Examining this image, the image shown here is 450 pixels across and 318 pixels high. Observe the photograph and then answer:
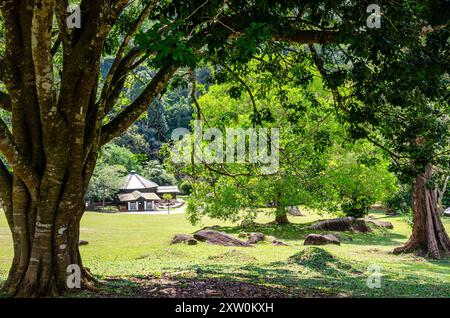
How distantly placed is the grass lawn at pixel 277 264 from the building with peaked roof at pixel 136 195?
2892 cm

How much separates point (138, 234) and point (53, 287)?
68.0 feet

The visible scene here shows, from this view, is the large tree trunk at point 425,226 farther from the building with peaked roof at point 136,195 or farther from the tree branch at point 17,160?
the building with peaked roof at point 136,195

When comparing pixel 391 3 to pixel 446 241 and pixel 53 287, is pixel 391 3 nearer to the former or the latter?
pixel 53 287

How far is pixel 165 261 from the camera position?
49.3 ft

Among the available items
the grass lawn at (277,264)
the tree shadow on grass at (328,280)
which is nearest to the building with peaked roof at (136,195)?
the grass lawn at (277,264)

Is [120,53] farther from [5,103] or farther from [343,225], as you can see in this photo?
[343,225]

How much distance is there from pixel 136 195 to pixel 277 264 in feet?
149

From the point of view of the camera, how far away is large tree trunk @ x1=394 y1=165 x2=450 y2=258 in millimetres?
19286

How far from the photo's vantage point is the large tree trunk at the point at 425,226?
19.3 metres

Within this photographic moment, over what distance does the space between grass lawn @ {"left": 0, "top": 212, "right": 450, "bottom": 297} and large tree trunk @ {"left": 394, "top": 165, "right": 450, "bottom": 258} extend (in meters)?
0.90

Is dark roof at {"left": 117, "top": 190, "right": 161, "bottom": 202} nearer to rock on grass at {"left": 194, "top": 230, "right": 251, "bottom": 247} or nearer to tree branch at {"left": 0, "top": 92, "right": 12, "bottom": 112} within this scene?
rock on grass at {"left": 194, "top": 230, "right": 251, "bottom": 247}

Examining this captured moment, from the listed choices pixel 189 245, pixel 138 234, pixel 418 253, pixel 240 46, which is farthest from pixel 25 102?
pixel 138 234

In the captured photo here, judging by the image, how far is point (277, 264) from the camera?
14.1 m

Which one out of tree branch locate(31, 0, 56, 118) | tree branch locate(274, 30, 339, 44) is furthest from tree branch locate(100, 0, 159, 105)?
tree branch locate(274, 30, 339, 44)
